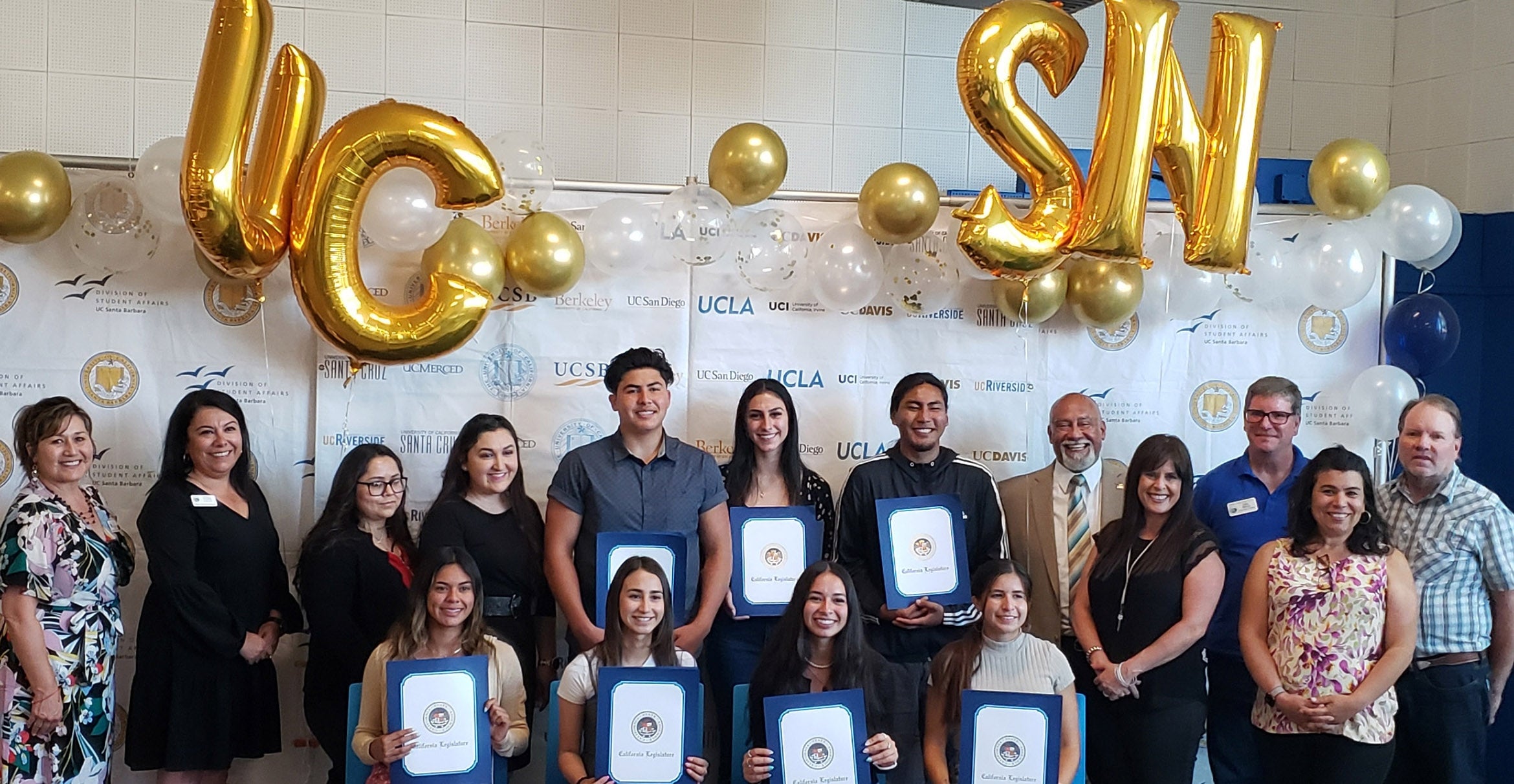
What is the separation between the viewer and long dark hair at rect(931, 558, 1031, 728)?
3.46m

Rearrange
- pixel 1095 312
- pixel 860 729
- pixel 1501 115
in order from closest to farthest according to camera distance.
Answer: pixel 860 729 → pixel 1095 312 → pixel 1501 115

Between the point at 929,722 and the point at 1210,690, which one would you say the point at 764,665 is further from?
the point at 1210,690

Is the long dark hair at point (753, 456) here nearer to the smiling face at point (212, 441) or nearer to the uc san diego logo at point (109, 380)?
the smiling face at point (212, 441)

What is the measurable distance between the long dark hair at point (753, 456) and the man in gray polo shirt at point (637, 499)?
0.45 feet

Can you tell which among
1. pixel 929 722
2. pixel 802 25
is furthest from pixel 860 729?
pixel 802 25

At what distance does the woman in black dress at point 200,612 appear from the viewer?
12.0 feet

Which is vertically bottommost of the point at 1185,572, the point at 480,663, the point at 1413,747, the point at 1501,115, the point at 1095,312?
the point at 1413,747

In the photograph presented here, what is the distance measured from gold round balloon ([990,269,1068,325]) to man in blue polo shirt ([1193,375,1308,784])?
658mm

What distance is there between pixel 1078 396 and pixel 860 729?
1.34 m

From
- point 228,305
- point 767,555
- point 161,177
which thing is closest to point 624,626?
point 767,555

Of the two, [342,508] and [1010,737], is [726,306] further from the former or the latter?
[1010,737]

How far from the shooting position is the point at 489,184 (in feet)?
9.78

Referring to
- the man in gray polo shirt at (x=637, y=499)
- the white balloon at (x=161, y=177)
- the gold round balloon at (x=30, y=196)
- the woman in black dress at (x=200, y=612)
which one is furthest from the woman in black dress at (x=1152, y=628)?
the gold round balloon at (x=30, y=196)

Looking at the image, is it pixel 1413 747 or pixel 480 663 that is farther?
pixel 1413 747
